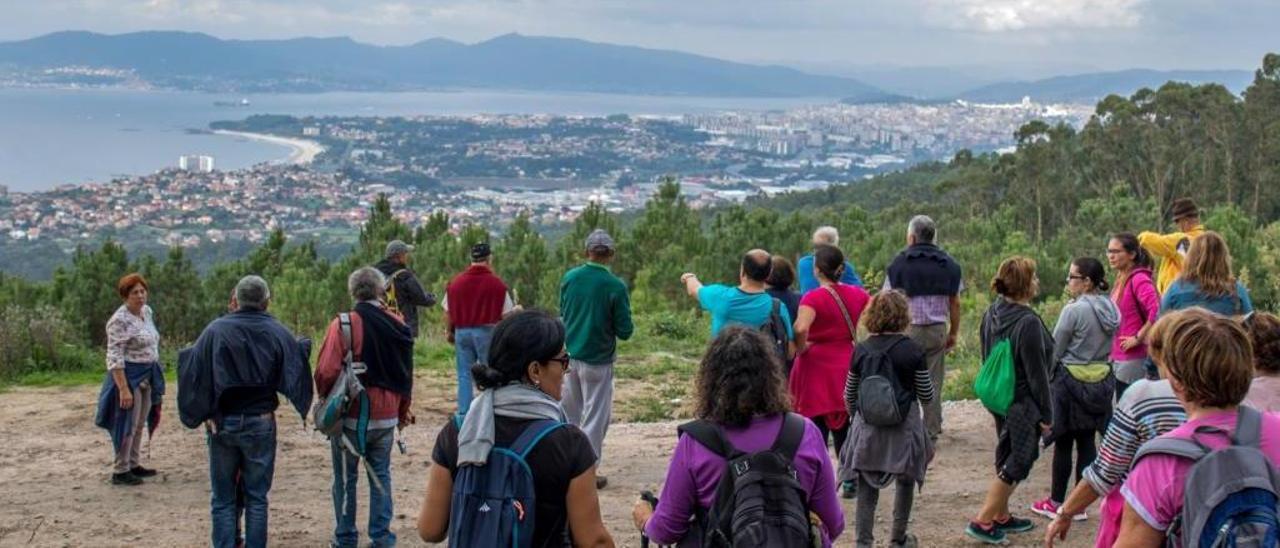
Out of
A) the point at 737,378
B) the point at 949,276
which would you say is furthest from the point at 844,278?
the point at 737,378

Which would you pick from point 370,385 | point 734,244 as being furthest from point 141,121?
point 370,385

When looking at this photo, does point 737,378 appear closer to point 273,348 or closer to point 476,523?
A: point 476,523

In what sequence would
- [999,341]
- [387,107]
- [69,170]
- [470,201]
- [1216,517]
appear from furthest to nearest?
[387,107], [69,170], [470,201], [999,341], [1216,517]

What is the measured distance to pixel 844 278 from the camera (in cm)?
666

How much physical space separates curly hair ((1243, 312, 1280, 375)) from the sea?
8459cm

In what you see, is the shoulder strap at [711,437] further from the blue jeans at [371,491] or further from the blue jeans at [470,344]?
the blue jeans at [470,344]

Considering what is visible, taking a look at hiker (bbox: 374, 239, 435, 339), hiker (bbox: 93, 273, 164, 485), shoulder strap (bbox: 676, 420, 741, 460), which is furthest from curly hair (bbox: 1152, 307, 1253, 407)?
hiker (bbox: 374, 239, 435, 339)

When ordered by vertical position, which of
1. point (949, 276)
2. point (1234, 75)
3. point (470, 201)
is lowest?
point (470, 201)

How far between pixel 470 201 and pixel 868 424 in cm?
6929

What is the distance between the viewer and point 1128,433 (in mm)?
3359

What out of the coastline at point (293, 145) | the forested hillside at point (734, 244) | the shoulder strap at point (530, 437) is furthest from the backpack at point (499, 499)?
the coastline at point (293, 145)

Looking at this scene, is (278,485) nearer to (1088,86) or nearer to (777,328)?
(777,328)

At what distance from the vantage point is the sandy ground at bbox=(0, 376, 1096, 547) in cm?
594

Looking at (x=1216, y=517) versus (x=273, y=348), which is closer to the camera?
(x=1216, y=517)
